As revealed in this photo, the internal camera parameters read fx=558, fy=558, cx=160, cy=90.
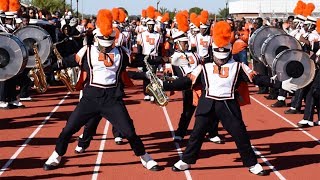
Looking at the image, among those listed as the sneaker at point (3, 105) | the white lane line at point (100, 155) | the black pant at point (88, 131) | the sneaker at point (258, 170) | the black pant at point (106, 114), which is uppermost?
the black pant at point (106, 114)

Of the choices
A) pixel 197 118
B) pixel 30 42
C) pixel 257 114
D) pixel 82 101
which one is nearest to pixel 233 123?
pixel 197 118

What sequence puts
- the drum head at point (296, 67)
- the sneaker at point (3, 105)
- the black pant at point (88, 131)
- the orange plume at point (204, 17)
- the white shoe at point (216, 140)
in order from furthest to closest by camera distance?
the sneaker at point (3, 105), the orange plume at point (204, 17), the white shoe at point (216, 140), the drum head at point (296, 67), the black pant at point (88, 131)

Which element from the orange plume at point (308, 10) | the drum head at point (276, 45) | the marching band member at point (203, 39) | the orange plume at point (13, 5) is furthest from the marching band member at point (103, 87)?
the orange plume at point (308, 10)

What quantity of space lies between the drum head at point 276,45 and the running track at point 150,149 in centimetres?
129

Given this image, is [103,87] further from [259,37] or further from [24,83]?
[24,83]

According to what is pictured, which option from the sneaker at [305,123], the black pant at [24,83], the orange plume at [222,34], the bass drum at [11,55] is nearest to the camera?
the orange plume at [222,34]

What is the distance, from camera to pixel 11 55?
10.2 m

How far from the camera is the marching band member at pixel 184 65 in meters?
8.70

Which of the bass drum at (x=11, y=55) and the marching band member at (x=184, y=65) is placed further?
the bass drum at (x=11, y=55)

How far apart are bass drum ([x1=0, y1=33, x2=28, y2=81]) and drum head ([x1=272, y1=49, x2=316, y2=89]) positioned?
15.0ft

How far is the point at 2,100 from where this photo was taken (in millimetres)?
12562

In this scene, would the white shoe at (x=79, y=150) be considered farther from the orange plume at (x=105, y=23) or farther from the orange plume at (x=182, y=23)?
the orange plume at (x=182, y=23)

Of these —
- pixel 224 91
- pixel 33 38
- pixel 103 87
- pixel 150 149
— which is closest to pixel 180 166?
pixel 224 91

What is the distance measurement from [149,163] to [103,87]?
122 centimetres
